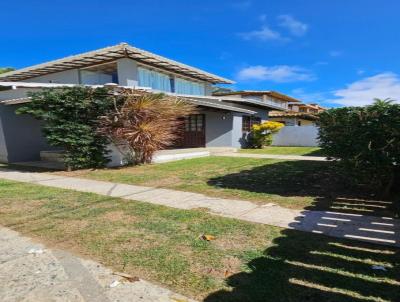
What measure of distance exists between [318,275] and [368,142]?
392cm

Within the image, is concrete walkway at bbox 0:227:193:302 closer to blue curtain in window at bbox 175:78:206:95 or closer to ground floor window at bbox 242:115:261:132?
blue curtain in window at bbox 175:78:206:95

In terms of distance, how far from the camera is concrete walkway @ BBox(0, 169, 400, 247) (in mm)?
4746

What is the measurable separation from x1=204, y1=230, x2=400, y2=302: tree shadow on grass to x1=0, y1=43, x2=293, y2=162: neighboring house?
13.2 m

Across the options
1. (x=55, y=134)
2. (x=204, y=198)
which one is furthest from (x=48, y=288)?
(x=55, y=134)

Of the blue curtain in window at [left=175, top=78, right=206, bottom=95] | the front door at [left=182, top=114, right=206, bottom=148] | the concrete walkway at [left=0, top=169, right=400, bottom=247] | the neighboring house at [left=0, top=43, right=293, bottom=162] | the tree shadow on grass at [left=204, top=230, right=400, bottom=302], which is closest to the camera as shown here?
the tree shadow on grass at [left=204, top=230, right=400, bottom=302]

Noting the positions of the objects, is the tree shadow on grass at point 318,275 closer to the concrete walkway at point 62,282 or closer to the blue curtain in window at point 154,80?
the concrete walkway at point 62,282

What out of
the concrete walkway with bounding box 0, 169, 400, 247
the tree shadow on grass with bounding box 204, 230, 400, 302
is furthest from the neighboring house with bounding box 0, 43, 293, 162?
the tree shadow on grass with bounding box 204, 230, 400, 302

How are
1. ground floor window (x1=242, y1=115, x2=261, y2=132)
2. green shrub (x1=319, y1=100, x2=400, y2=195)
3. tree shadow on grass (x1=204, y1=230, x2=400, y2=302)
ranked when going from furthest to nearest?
ground floor window (x1=242, y1=115, x2=261, y2=132)
green shrub (x1=319, y1=100, x2=400, y2=195)
tree shadow on grass (x1=204, y1=230, x2=400, y2=302)

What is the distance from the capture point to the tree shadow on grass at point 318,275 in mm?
3039

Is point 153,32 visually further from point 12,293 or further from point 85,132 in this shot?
point 12,293

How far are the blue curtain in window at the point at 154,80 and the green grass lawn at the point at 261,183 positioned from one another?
8.34 m

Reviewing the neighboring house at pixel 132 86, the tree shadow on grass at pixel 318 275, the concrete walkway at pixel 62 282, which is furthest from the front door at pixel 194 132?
the concrete walkway at pixel 62 282

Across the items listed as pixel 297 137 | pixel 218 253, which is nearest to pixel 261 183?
pixel 218 253

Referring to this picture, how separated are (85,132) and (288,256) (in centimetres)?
990
